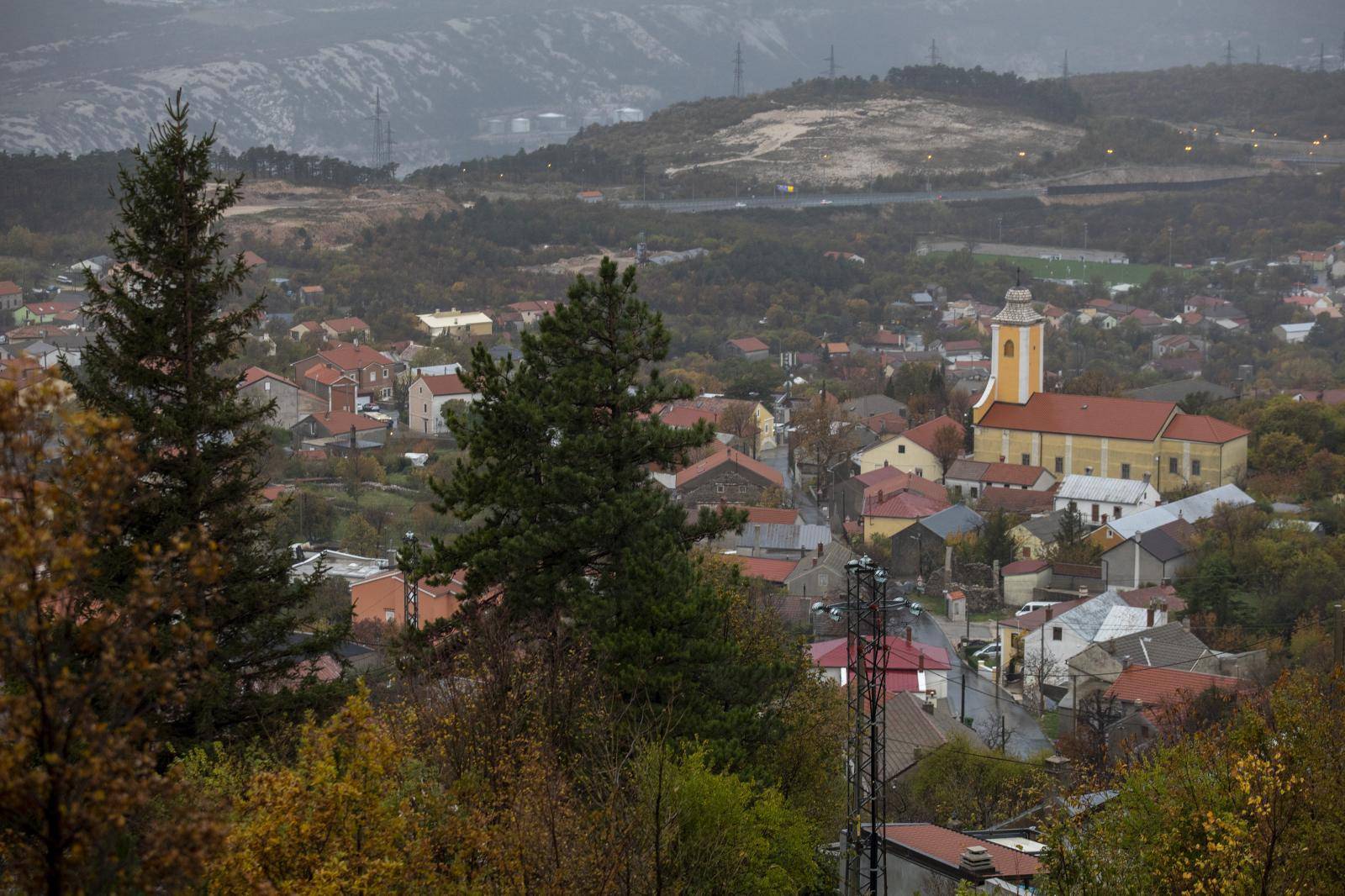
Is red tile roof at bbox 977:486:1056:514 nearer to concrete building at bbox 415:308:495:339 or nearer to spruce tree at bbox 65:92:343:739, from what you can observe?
spruce tree at bbox 65:92:343:739

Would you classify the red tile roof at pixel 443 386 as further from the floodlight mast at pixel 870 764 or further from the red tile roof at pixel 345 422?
the floodlight mast at pixel 870 764

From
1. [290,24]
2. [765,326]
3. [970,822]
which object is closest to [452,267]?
[765,326]

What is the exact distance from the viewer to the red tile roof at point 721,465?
31.3 m

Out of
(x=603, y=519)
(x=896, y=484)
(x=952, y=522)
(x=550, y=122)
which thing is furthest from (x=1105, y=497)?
(x=550, y=122)

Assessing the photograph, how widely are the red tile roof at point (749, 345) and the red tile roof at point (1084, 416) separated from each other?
20.0m

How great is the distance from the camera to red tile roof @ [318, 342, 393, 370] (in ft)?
143

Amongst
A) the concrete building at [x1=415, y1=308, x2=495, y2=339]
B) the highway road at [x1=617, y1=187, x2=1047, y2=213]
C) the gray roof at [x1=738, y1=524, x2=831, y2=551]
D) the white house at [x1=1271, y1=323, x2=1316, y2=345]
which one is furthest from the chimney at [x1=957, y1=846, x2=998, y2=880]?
the highway road at [x1=617, y1=187, x2=1047, y2=213]

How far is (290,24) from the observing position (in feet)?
507

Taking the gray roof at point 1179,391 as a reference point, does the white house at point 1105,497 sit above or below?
below

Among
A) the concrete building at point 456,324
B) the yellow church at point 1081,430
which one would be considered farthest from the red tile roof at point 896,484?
the concrete building at point 456,324

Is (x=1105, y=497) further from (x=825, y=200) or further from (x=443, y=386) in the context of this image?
(x=825, y=200)

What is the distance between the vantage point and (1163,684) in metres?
18.3

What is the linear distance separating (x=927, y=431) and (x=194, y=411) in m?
25.0

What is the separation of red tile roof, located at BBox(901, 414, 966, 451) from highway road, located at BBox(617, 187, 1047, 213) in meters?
46.8
